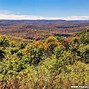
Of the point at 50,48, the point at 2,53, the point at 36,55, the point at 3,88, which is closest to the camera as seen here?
the point at 3,88

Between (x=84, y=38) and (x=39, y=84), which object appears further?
(x=84, y=38)

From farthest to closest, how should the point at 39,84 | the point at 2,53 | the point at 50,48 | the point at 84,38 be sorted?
the point at 84,38 → the point at 50,48 → the point at 2,53 → the point at 39,84

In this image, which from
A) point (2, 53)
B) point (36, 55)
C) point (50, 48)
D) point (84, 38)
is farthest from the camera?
point (84, 38)

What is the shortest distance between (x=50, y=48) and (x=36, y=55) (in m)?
13.2

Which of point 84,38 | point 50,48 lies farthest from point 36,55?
point 84,38

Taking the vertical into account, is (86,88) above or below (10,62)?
above

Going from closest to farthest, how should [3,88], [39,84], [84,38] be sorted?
1. [3,88]
2. [39,84]
3. [84,38]

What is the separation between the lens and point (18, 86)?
234 inches

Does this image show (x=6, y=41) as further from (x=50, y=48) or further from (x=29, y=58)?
(x=29, y=58)

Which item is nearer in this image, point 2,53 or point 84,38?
point 2,53

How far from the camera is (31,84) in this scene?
632 centimetres

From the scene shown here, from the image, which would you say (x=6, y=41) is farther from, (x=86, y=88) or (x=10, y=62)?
(x=86, y=88)

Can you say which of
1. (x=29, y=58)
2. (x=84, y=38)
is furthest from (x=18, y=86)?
(x=84, y=38)

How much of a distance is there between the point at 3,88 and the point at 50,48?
188ft
